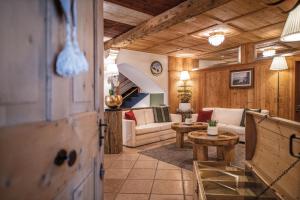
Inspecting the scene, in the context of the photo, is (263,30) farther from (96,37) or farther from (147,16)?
(96,37)

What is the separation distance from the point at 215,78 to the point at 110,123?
3.65 meters

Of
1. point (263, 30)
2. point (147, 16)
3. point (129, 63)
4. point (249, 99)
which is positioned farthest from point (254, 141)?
point (129, 63)

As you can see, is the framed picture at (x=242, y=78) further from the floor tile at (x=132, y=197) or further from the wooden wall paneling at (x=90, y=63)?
the wooden wall paneling at (x=90, y=63)

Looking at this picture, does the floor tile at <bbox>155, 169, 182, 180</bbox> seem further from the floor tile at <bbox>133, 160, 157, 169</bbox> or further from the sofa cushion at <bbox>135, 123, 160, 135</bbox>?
the sofa cushion at <bbox>135, 123, 160, 135</bbox>

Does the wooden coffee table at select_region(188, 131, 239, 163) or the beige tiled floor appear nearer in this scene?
the beige tiled floor

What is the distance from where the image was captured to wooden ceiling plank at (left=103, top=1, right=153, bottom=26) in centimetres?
325

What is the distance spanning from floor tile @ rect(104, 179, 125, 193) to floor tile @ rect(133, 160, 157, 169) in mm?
596

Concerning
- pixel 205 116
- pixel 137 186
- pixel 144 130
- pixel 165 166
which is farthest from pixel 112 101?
pixel 205 116

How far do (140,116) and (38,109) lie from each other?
4.63m

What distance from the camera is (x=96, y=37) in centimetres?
121

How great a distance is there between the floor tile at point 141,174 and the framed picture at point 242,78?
368cm

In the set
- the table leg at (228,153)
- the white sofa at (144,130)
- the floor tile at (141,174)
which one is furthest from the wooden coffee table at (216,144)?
the white sofa at (144,130)

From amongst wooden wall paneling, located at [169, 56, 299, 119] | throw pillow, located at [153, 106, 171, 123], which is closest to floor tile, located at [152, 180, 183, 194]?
throw pillow, located at [153, 106, 171, 123]

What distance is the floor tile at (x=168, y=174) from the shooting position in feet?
9.60
